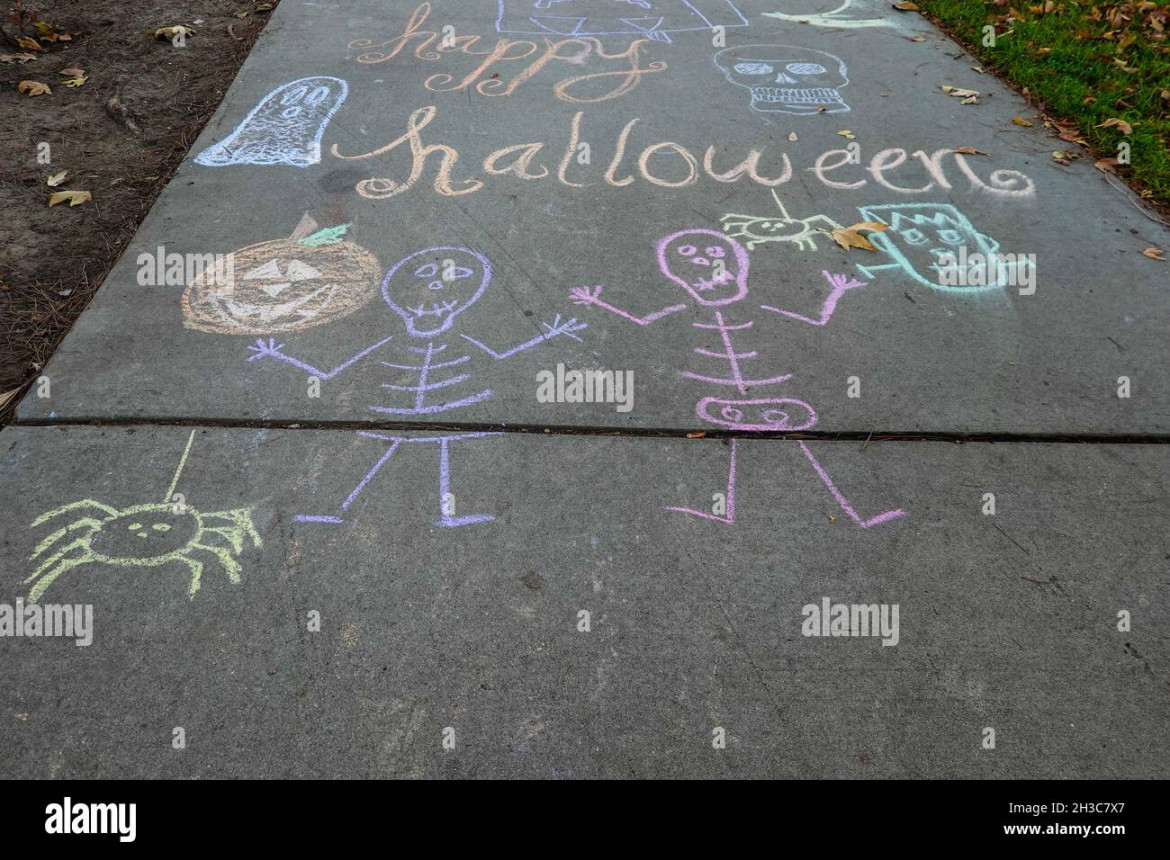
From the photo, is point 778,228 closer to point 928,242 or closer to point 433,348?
point 928,242

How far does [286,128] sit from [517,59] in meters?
1.73

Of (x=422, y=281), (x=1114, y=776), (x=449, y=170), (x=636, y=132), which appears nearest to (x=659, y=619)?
(x=1114, y=776)

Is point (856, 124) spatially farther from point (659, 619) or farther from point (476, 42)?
point (659, 619)

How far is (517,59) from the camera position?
202 inches

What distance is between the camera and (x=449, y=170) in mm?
3986

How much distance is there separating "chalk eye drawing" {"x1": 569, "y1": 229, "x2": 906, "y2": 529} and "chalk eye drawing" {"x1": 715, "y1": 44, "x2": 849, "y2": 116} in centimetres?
172

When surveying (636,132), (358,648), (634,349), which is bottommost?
(358,648)

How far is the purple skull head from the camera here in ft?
10.0

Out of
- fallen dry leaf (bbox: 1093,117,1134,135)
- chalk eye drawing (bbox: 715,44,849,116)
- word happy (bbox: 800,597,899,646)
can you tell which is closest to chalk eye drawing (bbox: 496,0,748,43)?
chalk eye drawing (bbox: 715,44,849,116)

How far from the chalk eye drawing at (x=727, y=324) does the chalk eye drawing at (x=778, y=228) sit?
0.30 feet

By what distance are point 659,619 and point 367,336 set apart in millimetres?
1662

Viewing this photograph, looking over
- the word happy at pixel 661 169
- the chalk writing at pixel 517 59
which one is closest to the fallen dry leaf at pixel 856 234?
the word happy at pixel 661 169

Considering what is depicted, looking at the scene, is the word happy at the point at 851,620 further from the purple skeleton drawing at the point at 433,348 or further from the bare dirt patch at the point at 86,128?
the bare dirt patch at the point at 86,128

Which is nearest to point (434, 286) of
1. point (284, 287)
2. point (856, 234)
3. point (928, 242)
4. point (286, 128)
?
point (284, 287)
